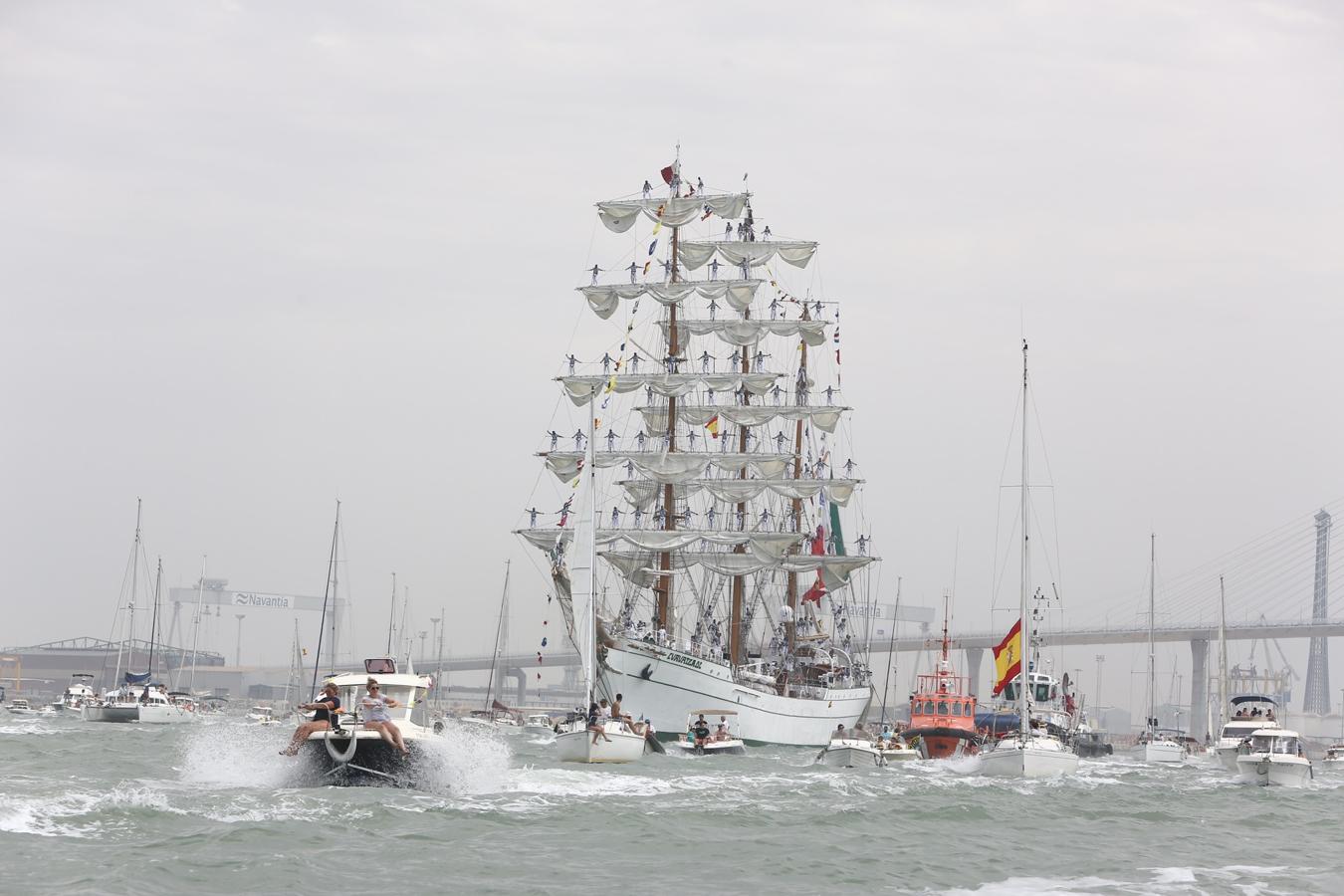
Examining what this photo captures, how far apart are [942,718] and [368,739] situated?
45.8m

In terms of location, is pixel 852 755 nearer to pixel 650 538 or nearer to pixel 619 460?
pixel 650 538

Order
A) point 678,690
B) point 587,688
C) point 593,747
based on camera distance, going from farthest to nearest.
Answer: point 678,690
point 587,688
point 593,747

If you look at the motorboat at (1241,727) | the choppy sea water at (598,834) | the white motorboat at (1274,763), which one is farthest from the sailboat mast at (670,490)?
the choppy sea water at (598,834)

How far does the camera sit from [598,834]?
1312 inches

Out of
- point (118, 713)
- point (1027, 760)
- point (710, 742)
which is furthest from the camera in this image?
point (118, 713)

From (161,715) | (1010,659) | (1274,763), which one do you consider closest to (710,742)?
(1010,659)

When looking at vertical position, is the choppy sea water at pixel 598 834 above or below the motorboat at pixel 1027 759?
below

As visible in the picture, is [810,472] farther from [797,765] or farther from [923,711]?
[797,765]

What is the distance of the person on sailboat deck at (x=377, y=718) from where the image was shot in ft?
119

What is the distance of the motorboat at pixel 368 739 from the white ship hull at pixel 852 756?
29428 millimetres

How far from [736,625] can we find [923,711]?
65.2 feet

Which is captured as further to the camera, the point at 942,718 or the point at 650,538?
the point at 650,538

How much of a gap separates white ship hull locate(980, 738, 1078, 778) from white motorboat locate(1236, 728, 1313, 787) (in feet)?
27.2

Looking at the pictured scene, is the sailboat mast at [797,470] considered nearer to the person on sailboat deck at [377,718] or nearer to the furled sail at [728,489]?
the furled sail at [728,489]
